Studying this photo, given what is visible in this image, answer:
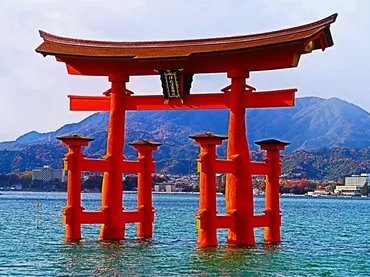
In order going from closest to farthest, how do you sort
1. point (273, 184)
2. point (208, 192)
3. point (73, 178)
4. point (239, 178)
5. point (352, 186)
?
point (208, 192) → point (239, 178) → point (73, 178) → point (273, 184) → point (352, 186)

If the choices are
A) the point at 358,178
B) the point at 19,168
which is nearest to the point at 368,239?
the point at 358,178

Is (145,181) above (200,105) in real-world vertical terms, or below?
below

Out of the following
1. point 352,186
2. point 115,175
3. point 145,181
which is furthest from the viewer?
point 352,186

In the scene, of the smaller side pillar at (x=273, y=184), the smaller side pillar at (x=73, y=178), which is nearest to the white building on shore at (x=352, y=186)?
the smaller side pillar at (x=273, y=184)

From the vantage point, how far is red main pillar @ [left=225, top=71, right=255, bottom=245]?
22766 mm

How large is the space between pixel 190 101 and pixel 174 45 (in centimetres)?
203

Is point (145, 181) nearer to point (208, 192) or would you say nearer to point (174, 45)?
point (208, 192)

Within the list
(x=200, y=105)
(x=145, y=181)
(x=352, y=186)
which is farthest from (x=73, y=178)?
(x=352, y=186)

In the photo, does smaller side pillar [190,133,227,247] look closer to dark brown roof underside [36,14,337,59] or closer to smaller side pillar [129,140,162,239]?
dark brown roof underside [36,14,337,59]

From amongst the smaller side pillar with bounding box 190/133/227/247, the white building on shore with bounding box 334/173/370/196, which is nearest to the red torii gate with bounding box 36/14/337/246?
the smaller side pillar with bounding box 190/133/227/247

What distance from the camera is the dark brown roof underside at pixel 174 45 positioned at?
2173 centimetres

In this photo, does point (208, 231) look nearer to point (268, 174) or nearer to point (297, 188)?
point (268, 174)

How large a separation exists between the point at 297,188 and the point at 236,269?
147m

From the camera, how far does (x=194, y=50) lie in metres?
23.2
